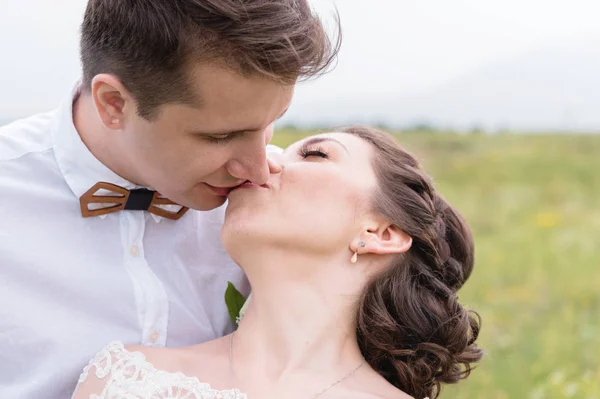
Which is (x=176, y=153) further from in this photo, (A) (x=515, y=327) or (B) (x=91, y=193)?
(A) (x=515, y=327)

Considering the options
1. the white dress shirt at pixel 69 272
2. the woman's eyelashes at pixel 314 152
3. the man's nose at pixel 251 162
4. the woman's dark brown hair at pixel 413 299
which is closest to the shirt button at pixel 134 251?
the white dress shirt at pixel 69 272

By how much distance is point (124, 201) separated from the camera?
9.44 ft

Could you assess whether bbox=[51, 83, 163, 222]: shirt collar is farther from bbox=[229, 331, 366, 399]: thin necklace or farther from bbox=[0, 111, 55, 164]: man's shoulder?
bbox=[229, 331, 366, 399]: thin necklace

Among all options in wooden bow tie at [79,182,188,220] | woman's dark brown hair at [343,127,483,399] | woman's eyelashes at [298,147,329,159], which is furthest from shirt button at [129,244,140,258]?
woman's dark brown hair at [343,127,483,399]

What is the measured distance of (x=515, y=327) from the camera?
18.0 feet

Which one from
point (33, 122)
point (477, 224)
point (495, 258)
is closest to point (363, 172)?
point (33, 122)

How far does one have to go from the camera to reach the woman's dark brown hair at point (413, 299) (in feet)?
9.40

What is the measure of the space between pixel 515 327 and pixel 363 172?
117 inches

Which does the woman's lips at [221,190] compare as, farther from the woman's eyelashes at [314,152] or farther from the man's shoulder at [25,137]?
the man's shoulder at [25,137]

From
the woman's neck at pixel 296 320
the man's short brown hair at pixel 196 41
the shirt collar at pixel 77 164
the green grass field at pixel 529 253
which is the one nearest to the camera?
the man's short brown hair at pixel 196 41

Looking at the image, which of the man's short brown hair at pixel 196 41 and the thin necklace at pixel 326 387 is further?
the thin necklace at pixel 326 387

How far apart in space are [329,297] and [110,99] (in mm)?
1005

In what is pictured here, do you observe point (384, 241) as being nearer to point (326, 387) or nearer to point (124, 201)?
point (326, 387)

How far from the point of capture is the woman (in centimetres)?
264
